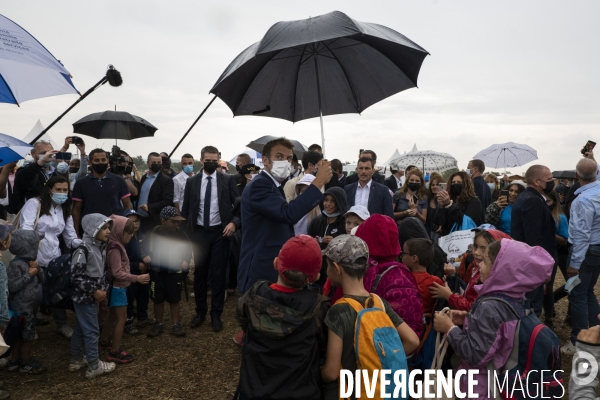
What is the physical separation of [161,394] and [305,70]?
141 inches

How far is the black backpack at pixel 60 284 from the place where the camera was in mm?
4258

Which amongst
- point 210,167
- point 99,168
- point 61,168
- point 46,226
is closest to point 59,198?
point 46,226

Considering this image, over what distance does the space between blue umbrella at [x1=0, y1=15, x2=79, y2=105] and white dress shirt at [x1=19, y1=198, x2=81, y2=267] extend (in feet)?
5.24

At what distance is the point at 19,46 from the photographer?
366cm

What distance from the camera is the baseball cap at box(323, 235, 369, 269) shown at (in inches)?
96.5

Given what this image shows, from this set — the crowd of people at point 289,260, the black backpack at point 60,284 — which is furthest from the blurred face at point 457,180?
the black backpack at point 60,284

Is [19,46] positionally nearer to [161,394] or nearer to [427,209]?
[161,394]

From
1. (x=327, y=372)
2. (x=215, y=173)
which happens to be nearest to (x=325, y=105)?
(x=215, y=173)

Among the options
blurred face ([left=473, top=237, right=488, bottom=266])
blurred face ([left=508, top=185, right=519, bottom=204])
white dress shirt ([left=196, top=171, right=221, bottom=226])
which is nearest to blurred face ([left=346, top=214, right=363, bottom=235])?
blurred face ([left=473, top=237, right=488, bottom=266])

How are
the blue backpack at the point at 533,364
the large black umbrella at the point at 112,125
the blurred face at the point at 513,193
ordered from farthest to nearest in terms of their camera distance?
1. the large black umbrella at the point at 112,125
2. the blurred face at the point at 513,193
3. the blue backpack at the point at 533,364

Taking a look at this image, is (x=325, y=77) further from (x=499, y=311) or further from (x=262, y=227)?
(x=499, y=311)

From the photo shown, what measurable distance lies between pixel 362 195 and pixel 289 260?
3.51 meters

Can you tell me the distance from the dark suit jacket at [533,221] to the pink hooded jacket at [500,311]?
2.74 meters

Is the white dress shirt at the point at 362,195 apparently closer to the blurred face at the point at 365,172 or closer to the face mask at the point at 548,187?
the blurred face at the point at 365,172
